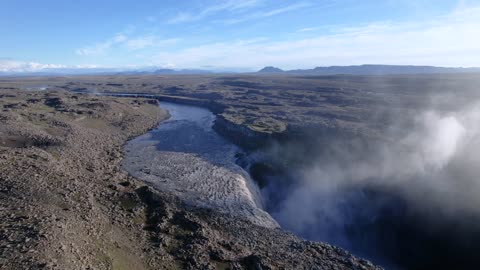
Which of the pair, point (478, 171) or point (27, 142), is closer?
point (478, 171)

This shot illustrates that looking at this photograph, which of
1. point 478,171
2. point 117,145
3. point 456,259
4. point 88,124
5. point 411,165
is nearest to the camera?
point 456,259

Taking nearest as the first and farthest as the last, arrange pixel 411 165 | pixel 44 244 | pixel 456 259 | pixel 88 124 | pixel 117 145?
pixel 44 244
pixel 456 259
pixel 411 165
pixel 117 145
pixel 88 124

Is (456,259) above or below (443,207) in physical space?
below

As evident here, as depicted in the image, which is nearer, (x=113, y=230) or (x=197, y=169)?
(x=113, y=230)

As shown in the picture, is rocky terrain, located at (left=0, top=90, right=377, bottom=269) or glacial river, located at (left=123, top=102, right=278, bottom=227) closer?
rocky terrain, located at (left=0, top=90, right=377, bottom=269)

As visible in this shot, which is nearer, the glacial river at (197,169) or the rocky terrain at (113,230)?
the rocky terrain at (113,230)

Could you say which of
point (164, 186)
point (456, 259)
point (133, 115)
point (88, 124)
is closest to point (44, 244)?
point (164, 186)

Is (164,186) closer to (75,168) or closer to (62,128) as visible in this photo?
(75,168)

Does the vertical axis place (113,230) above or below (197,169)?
above
